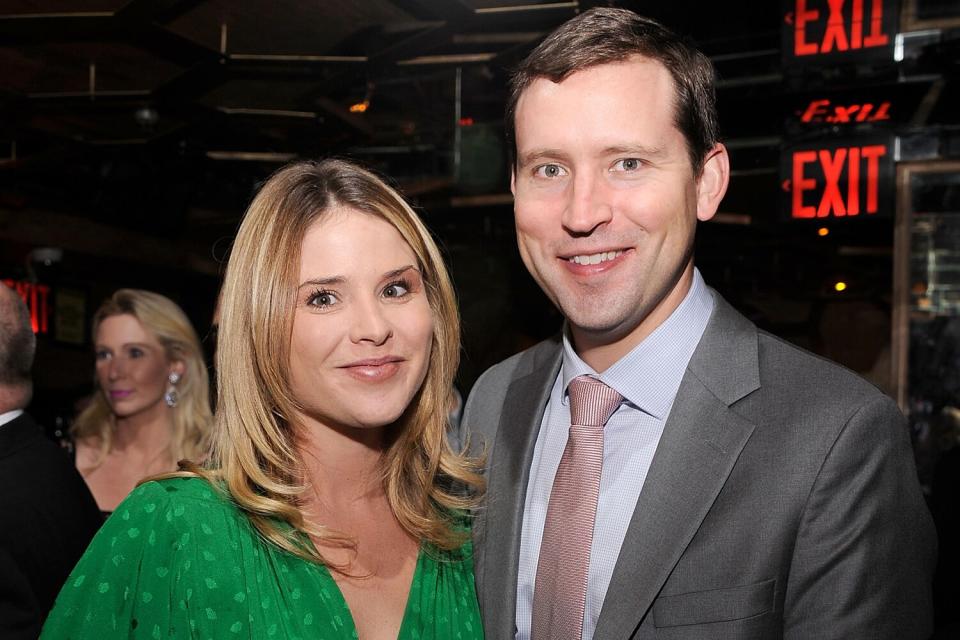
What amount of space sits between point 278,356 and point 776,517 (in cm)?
92

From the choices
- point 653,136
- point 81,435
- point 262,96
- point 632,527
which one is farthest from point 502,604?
point 262,96

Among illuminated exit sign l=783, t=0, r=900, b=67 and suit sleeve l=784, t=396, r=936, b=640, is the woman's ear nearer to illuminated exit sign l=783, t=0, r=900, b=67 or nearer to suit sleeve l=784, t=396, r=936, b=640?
illuminated exit sign l=783, t=0, r=900, b=67

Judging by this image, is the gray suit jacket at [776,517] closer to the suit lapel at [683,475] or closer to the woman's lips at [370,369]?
the suit lapel at [683,475]

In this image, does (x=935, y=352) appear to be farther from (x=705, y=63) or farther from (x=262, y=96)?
(x=262, y=96)

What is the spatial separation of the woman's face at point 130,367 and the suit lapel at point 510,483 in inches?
98.6

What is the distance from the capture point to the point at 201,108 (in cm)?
466

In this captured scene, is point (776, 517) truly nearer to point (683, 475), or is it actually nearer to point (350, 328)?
point (683, 475)

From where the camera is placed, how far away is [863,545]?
129cm

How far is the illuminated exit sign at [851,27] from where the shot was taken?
3299 mm

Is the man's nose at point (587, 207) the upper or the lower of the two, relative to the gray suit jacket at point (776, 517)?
upper

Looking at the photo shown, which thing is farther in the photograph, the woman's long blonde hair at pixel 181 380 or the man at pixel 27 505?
the woman's long blonde hair at pixel 181 380

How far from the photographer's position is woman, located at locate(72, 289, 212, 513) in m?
3.90

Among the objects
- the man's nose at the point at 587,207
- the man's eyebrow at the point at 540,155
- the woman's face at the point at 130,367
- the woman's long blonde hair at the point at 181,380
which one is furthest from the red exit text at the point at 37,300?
the man's nose at the point at 587,207

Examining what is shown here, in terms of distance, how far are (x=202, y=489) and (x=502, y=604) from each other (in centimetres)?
58
